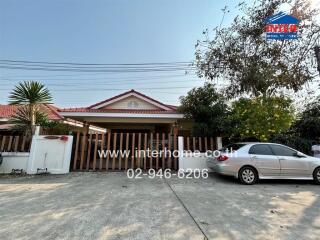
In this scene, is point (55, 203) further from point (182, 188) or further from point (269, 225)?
point (269, 225)

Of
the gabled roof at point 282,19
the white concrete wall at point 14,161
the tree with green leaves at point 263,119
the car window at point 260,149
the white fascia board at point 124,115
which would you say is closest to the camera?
the car window at point 260,149

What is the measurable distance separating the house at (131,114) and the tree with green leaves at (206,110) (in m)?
0.84

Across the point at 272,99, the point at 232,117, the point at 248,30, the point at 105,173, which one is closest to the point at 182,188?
the point at 105,173

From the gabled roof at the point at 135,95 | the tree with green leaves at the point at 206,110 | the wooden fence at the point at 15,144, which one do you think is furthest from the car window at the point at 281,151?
the wooden fence at the point at 15,144

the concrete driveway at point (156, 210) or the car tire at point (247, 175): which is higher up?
the car tire at point (247, 175)

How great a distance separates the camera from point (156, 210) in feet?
15.9

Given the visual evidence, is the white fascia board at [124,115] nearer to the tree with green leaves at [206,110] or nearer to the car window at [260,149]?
the tree with green leaves at [206,110]

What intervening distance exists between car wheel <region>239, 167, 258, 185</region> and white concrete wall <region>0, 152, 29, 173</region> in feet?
28.0

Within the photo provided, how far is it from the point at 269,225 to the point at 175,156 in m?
6.48

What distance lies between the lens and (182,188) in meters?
7.01

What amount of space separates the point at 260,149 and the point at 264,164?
533 mm

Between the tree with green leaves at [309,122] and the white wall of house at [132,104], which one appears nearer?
the tree with green leaves at [309,122]

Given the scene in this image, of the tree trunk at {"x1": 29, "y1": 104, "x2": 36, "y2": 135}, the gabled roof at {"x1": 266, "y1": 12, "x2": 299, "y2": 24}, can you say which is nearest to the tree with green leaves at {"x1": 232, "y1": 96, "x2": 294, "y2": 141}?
the gabled roof at {"x1": 266, "y1": 12, "x2": 299, "y2": 24}

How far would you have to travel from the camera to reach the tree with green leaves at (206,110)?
10.3 meters
